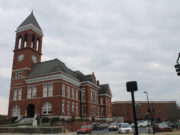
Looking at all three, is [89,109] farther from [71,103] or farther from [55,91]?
[55,91]

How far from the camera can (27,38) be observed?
50.9 meters

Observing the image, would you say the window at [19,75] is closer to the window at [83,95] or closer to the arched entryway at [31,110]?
the arched entryway at [31,110]

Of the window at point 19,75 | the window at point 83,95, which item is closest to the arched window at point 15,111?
the window at point 19,75

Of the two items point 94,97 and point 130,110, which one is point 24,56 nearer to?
point 94,97

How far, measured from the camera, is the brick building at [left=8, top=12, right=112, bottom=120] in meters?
42.3

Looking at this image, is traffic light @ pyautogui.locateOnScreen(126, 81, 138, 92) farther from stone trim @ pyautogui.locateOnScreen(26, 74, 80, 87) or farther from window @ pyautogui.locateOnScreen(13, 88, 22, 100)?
window @ pyautogui.locateOnScreen(13, 88, 22, 100)

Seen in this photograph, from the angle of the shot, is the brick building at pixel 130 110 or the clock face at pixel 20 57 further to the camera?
the brick building at pixel 130 110

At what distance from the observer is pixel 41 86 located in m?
44.1

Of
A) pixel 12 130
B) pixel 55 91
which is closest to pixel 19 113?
pixel 55 91

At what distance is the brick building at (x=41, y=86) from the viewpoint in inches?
1667

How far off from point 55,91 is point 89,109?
590 inches

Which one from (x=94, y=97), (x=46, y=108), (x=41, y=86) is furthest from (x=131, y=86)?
(x=94, y=97)

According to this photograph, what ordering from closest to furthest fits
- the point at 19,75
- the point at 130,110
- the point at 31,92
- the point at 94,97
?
the point at 31,92 → the point at 19,75 → the point at 94,97 → the point at 130,110

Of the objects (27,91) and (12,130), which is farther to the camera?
(27,91)
